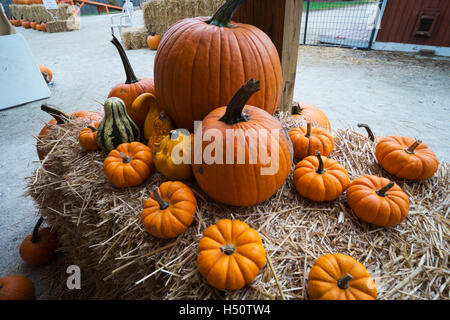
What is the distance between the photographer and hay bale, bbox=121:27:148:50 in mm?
8273

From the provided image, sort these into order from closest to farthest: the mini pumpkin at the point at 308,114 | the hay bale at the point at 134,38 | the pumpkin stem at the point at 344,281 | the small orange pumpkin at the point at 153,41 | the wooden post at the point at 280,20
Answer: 1. the pumpkin stem at the point at 344,281
2. the wooden post at the point at 280,20
3. the mini pumpkin at the point at 308,114
4. the small orange pumpkin at the point at 153,41
5. the hay bale at the point at 134,38

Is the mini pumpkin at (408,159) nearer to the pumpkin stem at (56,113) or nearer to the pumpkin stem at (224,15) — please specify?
the pumpkin stem at (224,15)

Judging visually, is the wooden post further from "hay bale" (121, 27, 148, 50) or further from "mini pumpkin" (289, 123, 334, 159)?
"hay bale" (121, 27, 148, 50)

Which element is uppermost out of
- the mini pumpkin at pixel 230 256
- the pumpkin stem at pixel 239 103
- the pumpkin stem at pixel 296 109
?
the pumpkin stem at pixel 239 103

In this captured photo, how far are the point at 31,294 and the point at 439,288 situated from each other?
7.80 ft

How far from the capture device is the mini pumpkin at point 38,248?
6.19 feet

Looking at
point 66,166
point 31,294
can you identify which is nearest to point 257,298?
point 66,166

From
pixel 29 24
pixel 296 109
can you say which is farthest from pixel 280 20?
pixel 29 24

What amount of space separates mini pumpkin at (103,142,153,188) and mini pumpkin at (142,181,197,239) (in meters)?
0.24

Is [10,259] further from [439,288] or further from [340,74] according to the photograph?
[340,74]

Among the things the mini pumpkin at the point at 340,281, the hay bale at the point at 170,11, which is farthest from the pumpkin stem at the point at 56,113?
the hay bale at the point at 170,11

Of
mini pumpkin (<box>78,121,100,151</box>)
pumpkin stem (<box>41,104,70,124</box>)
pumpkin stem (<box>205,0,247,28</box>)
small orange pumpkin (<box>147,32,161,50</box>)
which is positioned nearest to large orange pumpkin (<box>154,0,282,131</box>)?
pumpkin stem (<box>205,0,247,28</box>)

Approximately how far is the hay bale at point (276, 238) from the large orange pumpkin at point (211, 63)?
514 mm

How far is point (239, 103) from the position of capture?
1.06m
